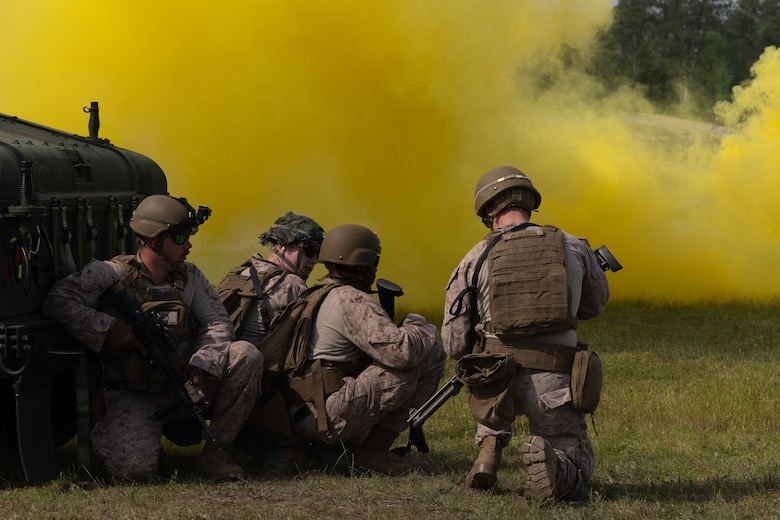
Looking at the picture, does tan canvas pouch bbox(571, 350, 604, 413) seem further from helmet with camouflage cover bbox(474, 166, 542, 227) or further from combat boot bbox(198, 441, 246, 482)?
combat boot bbox(198, 441, 246, 482)

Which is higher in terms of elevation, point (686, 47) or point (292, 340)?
point (686, 47)

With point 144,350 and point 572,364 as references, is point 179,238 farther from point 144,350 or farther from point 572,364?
point 572,364

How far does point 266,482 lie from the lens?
7.64 metres

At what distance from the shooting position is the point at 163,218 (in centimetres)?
785

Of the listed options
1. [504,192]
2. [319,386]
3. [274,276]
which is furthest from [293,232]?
[504,192]

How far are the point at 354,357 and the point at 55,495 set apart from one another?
6.23 feet

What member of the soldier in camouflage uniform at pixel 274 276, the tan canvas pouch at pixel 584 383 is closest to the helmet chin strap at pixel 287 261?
the soldier in camouflage uniform at pixel 274 276

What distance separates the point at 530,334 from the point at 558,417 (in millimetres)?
472

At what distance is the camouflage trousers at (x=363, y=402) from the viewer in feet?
25.8

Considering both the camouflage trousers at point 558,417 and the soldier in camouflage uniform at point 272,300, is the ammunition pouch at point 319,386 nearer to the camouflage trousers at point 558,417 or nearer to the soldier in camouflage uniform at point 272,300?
the soldier in camouflage uniform at point 272,300

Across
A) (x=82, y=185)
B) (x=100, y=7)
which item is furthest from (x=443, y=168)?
(x=82, y=185)

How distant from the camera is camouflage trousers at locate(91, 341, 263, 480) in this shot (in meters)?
7.64

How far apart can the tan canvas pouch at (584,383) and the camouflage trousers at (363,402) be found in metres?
1.19

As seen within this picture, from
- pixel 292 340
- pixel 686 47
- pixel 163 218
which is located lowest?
pixel 292 340
